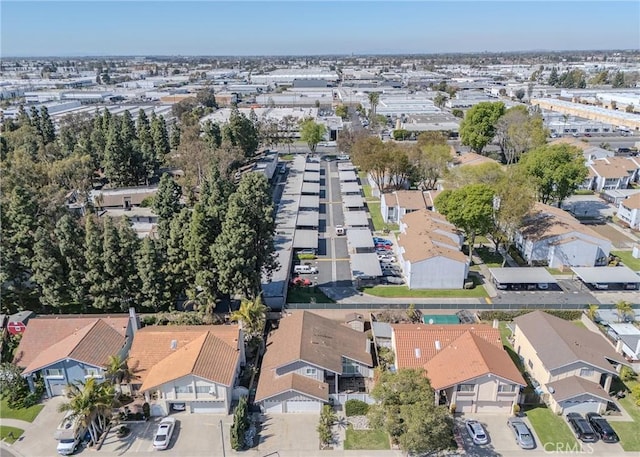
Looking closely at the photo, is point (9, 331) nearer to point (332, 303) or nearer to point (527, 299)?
point (332, 303)

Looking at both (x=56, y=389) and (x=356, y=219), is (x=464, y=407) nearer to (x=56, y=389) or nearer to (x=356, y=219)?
(x=56, y=389)

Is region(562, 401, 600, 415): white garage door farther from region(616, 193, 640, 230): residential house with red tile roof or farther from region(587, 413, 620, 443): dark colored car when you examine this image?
region(616, 193, 640, 230): residential house with red tile roof

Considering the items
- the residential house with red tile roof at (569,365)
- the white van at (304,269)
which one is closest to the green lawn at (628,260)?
the residential house with red tile roof at (569,365)

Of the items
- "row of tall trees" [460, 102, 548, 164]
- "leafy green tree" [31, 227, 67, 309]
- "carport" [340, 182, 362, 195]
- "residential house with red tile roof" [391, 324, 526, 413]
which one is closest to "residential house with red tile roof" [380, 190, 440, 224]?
"carport" [340, 182, 362, 195]

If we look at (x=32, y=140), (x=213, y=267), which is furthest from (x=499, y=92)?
(x=213, y=267)

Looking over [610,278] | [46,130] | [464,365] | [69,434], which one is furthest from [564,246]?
[46,130]
